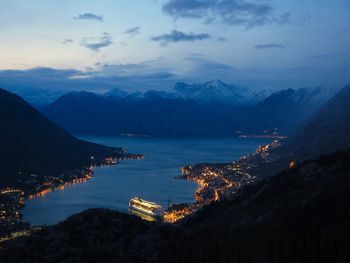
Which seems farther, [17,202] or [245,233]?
[17,202]

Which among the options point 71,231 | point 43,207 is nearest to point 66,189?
point 43,207

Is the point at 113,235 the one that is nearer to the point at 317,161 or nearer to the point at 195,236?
the point at 195,236

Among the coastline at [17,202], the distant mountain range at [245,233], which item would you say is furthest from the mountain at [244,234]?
the coastline at [17,202]

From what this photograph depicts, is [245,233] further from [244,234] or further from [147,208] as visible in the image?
[147,208]

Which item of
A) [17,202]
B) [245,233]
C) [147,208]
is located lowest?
[147,208]

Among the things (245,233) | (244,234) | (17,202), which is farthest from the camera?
(17,202)

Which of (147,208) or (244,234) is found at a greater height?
(244,234)

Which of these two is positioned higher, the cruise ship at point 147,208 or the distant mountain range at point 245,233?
the distant mountain range at point 245,233

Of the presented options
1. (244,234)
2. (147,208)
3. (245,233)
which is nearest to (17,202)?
(147,208)

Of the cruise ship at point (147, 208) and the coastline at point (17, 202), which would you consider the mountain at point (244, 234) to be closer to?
the coastline at point (17, 202)
